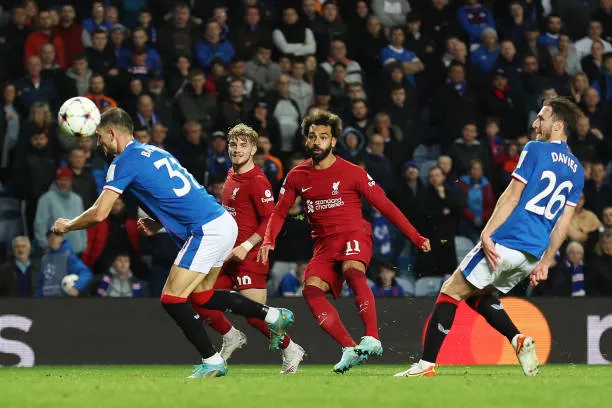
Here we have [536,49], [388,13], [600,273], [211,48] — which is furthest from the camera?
[388,13]

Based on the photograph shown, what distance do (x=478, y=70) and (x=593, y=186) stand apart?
2939 mm

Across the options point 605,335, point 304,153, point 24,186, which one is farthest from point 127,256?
point 605,335

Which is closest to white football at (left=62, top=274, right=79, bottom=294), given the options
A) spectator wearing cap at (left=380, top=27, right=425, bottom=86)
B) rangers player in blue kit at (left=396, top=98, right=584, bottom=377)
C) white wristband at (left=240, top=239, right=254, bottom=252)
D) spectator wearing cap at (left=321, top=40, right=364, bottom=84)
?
white wristband at (left=240, top=239, right=254, bottom=252)

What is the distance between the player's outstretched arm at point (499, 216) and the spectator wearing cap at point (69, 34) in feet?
30.4

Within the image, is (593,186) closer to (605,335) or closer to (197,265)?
(605,335)

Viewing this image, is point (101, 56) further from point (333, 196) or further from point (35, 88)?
point (333, 196)

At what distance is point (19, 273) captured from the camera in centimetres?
1381

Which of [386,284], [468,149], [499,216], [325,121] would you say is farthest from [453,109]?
[499,216]

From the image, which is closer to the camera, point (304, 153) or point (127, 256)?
point (127, 256)

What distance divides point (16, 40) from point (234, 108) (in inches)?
127

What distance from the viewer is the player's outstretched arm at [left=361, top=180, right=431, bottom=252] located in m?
10.0

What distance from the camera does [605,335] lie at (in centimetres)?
1334

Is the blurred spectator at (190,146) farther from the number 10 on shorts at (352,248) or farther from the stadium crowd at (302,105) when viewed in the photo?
the number 10 on shorts at (352,248)

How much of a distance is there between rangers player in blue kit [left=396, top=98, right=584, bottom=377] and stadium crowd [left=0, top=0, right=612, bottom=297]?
5.08 meters
